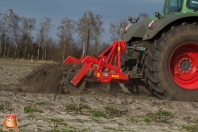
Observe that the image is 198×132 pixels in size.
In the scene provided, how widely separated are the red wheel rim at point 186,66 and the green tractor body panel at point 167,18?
2.08ft

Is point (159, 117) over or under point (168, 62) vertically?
under

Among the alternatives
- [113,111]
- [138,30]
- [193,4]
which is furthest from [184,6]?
[113,111]

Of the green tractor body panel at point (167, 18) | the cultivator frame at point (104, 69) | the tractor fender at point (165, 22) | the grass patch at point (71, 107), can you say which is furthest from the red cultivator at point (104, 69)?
the grass patch at point (71, 107)

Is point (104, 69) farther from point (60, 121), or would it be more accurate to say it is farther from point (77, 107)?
point (60, 121)

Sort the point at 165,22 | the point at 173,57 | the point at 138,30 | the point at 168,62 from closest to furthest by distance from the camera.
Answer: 1. the point at 165,22
2. the point at 168,62
3. the point at 173,57
4. the point at 138,30

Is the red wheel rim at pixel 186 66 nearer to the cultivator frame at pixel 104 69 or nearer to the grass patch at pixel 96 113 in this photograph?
the cultivator frame at pixel 104 69

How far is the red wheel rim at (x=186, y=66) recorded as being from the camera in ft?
19.1

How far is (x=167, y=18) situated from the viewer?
561 centimetres


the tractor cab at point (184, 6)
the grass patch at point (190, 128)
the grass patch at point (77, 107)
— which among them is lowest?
the grass patch at point (190, 128)

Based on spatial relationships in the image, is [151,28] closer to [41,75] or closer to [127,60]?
[127,60]

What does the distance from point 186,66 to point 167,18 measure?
3.46 ft

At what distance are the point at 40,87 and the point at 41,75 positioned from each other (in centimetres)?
62

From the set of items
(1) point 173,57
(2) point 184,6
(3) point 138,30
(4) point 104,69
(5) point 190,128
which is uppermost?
(2) point 184,6

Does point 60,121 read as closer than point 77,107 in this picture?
Yes
